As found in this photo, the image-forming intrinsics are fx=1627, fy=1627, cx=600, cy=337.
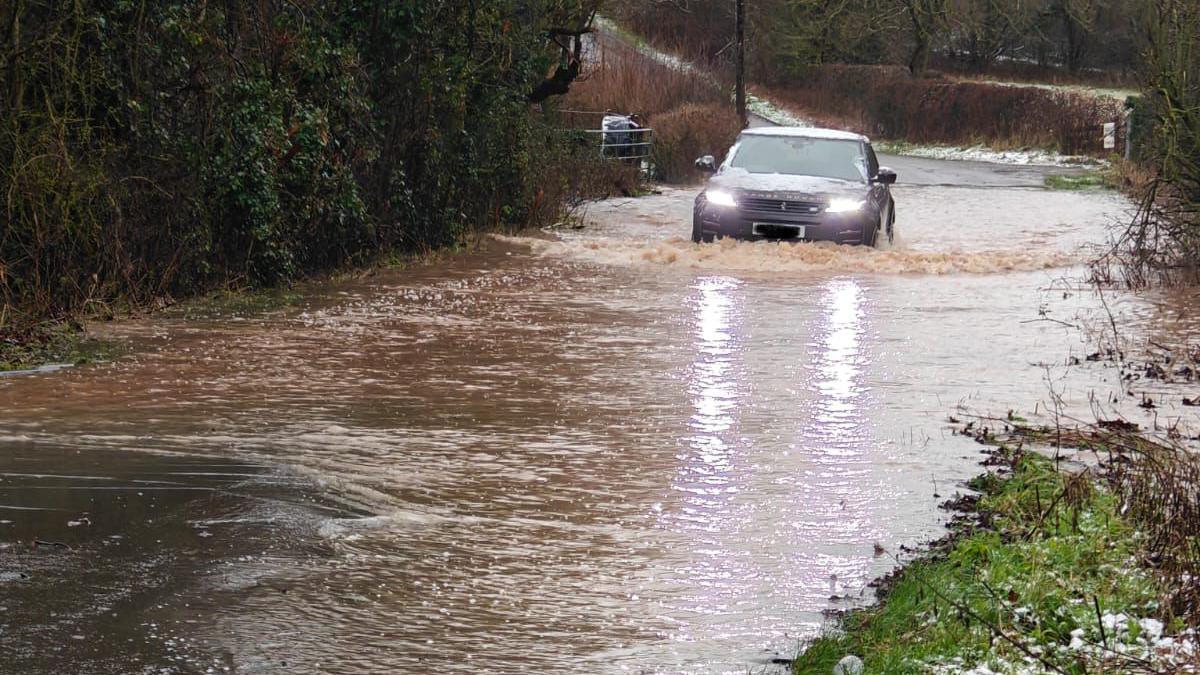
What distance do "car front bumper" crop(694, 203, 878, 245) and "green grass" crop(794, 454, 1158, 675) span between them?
11.5m

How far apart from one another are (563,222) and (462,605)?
58.4ft

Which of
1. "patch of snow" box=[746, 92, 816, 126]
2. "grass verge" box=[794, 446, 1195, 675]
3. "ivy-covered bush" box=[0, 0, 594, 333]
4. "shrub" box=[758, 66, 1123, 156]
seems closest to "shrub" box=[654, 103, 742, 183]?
"ivy-covered bush" box=[0, 0, 594, 333]

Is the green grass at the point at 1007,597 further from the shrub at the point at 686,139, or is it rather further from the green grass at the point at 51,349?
the shrub at the point at 686,139

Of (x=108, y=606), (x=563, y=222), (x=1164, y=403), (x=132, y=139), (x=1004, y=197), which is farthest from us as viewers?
(x=1004, y=197)

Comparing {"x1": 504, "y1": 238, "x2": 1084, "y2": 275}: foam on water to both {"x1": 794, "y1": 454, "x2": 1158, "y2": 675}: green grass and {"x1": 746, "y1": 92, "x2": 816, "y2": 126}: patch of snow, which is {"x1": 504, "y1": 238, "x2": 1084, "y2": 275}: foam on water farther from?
{"x1": 746, "y1": 92, "x2": 816, "y2": 126}: patch of snow

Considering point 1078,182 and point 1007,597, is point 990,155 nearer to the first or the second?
point 1078,182

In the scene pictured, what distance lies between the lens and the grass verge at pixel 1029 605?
17.4 feet

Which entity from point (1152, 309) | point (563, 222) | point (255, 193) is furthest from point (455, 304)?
point (563, 222)

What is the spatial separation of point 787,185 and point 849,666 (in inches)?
550

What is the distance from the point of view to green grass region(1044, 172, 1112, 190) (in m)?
36.1

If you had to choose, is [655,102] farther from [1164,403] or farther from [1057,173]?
[1164,403]

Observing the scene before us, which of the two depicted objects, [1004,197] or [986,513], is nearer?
[986,513]

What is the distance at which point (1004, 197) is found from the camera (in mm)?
→ 33125

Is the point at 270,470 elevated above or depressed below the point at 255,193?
below
